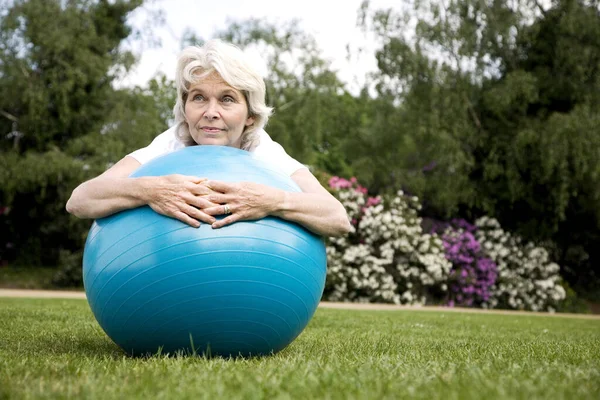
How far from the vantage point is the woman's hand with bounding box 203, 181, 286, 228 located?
3.39 metres

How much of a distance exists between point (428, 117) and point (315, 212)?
43.5ft

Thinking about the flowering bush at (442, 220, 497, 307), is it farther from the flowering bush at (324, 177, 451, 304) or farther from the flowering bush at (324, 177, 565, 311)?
the flowering bush at (324, 177, 451, 304)

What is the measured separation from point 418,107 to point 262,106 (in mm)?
13129

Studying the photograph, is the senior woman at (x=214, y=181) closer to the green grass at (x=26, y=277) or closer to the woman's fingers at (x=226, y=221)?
the woman's fingers at (x=226, y=221)

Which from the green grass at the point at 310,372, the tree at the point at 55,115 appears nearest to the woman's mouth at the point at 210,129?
the green grass at the point at 310,372

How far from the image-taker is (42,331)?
5312 mm

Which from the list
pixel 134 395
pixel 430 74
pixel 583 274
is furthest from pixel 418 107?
pixel 134 395

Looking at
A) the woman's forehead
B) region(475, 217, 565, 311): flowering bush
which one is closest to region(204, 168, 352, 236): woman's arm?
the woman's forehead

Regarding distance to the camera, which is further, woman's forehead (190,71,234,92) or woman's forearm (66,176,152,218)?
woman's forehead (190,71,234,92)

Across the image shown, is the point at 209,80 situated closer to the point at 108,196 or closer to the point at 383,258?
the point at 108,196

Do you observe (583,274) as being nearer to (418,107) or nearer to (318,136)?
(418,107)

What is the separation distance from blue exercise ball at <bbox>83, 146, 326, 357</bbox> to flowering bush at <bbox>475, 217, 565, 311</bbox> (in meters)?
13.5

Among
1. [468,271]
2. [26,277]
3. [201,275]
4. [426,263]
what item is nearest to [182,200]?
[201,275]

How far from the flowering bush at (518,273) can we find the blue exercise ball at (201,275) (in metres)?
13.5
